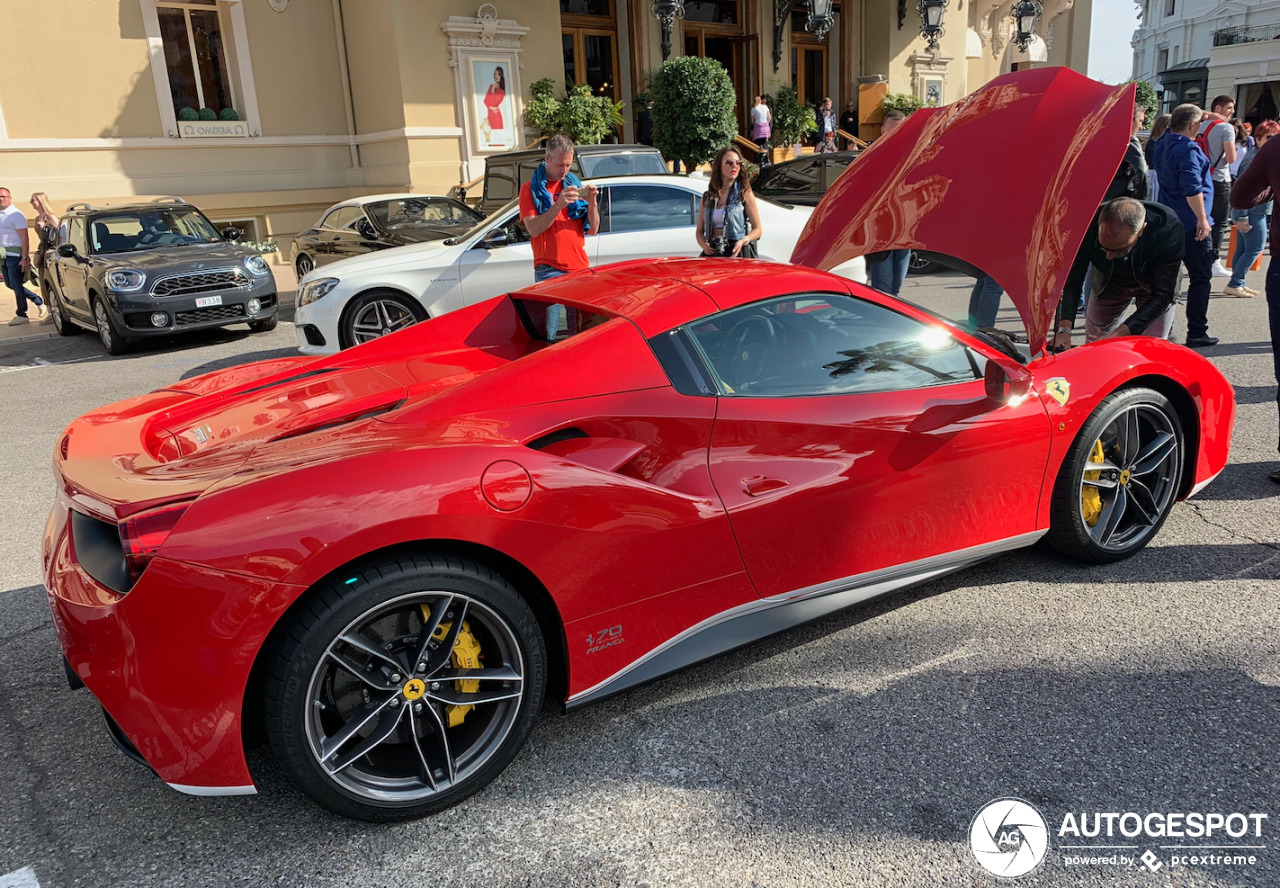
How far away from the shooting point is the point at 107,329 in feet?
32.0

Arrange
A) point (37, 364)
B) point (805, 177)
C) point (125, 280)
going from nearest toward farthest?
point (125, 280)
point (37, 364)
point (805, 177)

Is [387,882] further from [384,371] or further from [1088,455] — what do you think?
[1088,455]

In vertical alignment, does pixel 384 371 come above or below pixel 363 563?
above

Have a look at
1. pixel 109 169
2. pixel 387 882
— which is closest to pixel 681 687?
pixel 387 882

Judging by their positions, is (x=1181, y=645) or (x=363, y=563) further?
(x=1181, y=645)

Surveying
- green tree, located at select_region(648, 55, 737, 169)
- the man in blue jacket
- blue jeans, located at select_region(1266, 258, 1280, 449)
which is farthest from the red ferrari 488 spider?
green tree, located at select_region(648, 55, 737, 169)

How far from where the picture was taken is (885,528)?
3.00m

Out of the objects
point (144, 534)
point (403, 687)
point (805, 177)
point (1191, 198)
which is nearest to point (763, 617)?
point (403, 687)

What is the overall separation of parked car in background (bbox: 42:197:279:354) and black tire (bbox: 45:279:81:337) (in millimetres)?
22

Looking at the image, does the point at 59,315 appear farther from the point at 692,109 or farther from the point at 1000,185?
the point at 1000,185

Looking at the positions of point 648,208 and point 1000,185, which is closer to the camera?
point 1000,185

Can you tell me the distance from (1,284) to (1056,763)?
17304 millimetres

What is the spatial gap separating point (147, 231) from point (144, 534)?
999 centimetres

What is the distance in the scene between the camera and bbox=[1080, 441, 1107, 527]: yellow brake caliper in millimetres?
3535
